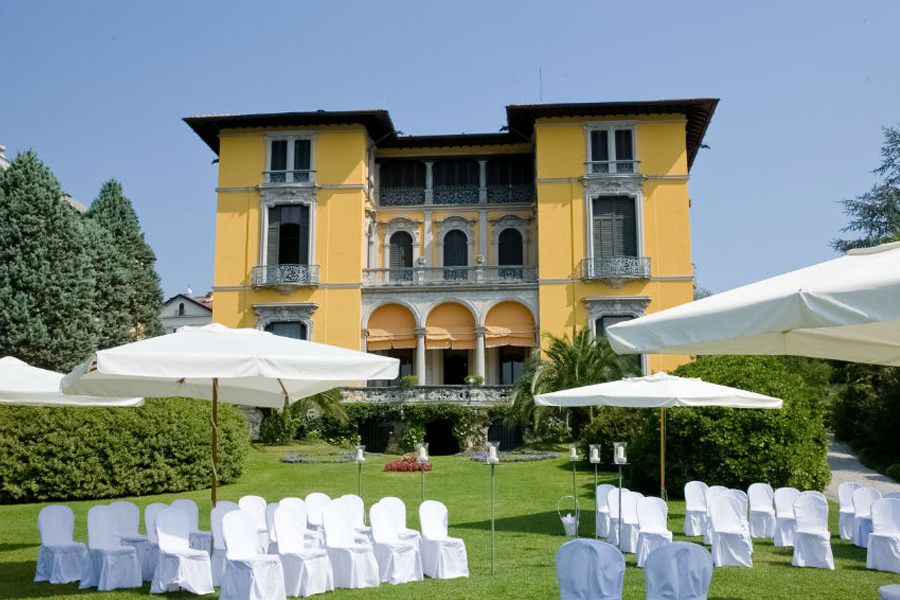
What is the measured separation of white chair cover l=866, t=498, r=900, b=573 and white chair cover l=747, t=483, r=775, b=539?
7.55ft

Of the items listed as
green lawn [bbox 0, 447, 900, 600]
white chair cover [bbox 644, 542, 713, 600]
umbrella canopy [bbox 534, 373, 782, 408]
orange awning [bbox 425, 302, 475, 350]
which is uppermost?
orange awning [bbox 425, 302, 475, 350]

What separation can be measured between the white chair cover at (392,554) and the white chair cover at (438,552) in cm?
18

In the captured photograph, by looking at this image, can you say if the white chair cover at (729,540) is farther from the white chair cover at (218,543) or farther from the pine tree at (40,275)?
the pine tree at (40,275)

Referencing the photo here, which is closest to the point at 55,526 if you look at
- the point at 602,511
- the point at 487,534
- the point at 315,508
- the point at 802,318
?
the point at 315,508

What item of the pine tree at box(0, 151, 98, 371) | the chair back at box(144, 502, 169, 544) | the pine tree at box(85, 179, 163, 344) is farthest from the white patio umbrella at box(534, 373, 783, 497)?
the pine tree at box(85, 179, 163, 344)

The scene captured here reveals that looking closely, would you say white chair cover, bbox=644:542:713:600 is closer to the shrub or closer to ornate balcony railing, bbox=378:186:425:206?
the shrub

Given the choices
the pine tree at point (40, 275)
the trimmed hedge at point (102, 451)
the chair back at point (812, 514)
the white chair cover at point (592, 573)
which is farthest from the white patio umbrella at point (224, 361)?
the pine tree at point (40, 275)

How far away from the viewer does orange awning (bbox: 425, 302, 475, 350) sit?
110 ft

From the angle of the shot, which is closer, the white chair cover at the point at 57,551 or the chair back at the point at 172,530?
the chair back at the point at 172,530

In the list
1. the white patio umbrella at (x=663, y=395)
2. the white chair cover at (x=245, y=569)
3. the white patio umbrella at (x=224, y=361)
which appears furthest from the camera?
the white patio umbrella at (x=663, y=395)

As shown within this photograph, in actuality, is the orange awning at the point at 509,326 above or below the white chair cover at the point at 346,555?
above

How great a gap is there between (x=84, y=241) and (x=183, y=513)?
25653 millimetres

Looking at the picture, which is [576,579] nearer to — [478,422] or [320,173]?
[478,422]

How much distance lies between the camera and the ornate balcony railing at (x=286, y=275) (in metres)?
33.5
